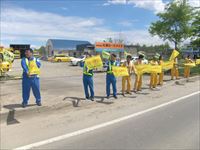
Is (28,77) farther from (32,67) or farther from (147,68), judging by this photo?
(147,68)

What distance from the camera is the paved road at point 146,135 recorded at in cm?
627

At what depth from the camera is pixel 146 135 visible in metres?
7.04

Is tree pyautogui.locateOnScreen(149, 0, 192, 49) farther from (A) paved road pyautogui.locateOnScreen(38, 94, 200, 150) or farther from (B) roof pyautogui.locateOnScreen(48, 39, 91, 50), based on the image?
(B) roof pyautogui.locateOnScreen(48, 39, 91, 50)

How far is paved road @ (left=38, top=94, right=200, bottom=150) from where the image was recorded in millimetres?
6270

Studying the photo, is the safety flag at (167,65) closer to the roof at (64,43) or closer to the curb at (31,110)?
the curb at (31,110)

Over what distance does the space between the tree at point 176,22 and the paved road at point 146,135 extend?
77.2 feet

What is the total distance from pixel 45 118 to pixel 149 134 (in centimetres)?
305

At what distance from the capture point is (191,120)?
28.5 ft

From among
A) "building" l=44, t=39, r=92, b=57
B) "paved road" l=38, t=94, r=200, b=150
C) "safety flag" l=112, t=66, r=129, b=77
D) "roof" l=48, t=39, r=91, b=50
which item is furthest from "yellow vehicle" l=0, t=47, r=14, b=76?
"roof" l=48, t=39, r=91, b=50

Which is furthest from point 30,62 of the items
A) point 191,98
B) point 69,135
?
point 191,98

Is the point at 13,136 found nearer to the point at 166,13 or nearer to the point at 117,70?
the point at 117,70

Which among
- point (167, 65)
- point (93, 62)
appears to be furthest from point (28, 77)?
point (167, 65)

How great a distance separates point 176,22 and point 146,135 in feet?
88.4

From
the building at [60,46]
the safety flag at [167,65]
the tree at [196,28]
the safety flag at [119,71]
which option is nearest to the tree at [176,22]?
the tree at [196,28]
